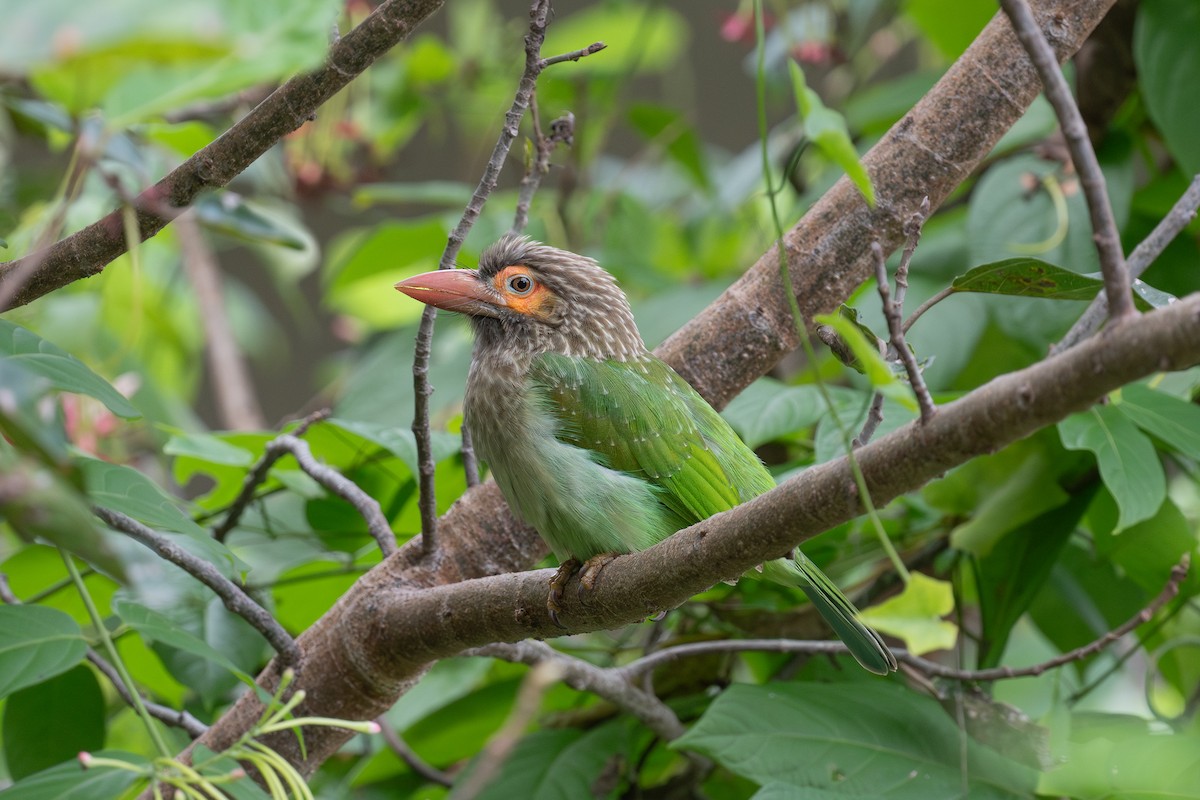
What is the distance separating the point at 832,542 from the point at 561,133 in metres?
0.93

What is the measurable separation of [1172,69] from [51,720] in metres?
2.52

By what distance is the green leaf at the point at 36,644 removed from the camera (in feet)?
4.19

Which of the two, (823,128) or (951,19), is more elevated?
(951,19)

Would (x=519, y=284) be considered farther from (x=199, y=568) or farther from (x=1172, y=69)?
(x=1172, y=69)

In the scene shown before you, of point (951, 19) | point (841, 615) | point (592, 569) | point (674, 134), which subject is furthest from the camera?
point (674, 134)

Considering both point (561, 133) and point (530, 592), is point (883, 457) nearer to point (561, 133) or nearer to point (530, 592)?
point (530, 592)

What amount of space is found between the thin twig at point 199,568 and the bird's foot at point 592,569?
47 centimetres

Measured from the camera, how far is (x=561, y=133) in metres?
1.72

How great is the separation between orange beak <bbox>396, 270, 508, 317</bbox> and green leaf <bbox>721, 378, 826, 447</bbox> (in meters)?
0.48


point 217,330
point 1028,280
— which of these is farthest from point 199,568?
point 217,330

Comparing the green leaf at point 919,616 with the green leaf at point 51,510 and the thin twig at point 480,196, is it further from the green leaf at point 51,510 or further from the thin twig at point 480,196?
the green leaf at point 51,510

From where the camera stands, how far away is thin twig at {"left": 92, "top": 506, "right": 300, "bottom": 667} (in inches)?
57.4

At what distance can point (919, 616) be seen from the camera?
5.47ft

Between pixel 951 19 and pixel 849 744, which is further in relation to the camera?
pixel 951 19
